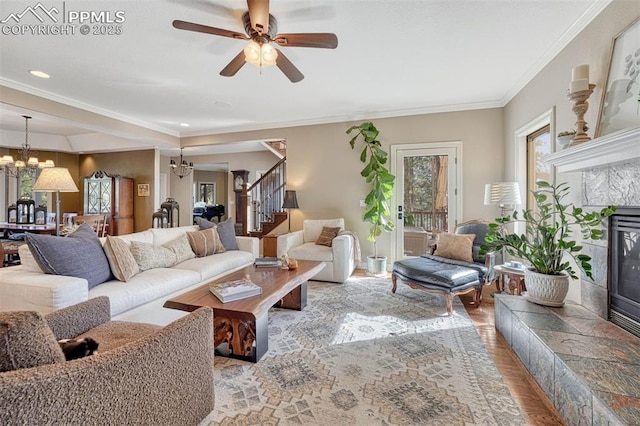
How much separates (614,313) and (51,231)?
6652 millimetres

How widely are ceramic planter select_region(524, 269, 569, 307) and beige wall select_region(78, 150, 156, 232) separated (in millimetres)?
7403

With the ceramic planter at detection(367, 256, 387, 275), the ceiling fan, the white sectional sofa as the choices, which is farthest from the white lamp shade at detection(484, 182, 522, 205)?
the white sectional sofa

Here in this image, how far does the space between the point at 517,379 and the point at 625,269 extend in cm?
103

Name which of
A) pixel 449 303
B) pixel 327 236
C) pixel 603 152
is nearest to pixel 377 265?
pixel 327 236

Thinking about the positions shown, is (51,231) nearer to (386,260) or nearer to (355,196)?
(355,196)

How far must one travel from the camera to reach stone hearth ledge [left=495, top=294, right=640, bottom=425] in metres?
1.24

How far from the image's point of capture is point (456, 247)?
353 centimetres

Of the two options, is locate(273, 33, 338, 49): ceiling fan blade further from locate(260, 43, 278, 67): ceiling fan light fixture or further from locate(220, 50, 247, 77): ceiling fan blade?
locate(220, 50, 247, 77): ceiling fan blade

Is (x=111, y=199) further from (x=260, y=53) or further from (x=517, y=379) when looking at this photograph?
(x=517, y=379)

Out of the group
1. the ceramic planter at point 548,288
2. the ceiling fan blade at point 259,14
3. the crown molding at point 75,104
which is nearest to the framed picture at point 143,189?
the crown molding at point 75,104

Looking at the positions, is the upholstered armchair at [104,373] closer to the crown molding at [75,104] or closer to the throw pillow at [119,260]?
the throw pillow at [119,260]

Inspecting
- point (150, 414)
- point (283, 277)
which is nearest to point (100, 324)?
point (150, 414)

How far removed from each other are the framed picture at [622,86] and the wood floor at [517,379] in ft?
5.72

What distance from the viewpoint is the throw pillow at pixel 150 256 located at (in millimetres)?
2787
